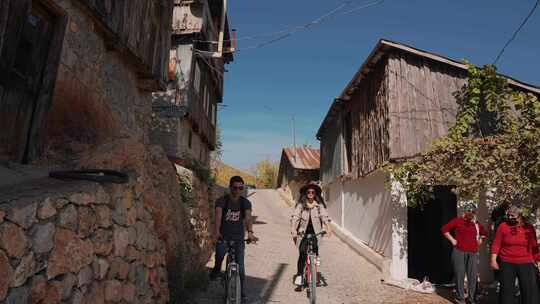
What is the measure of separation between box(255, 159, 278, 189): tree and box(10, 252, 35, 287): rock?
54.6 metres

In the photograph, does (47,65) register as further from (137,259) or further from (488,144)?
(488,144)

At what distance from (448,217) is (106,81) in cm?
1022

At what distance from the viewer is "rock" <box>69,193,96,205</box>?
3.22 meters

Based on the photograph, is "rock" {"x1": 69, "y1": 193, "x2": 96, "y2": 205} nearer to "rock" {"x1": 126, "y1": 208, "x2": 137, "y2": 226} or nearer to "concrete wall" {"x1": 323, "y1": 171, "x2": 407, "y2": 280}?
"rock" {"x1": 126, "y1": 208, "x2": 137, "y2": 226}

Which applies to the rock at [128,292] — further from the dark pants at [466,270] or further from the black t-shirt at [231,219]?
the dark pants at [466,270]

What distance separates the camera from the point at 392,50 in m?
10.6

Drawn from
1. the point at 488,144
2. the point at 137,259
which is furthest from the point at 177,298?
the point at 488,144

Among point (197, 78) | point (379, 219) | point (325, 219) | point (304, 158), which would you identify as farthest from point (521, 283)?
point (304, 158)

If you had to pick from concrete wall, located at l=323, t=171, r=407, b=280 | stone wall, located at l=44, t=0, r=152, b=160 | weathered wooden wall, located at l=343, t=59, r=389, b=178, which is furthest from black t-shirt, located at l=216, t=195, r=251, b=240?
weathered wooden wall, located at l=343, t=59, r=389, b=178

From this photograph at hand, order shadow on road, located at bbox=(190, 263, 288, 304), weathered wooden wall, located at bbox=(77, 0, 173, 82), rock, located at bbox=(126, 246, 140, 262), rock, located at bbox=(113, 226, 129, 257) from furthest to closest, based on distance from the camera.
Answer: weathered wooden wall, located at bbox=(77, 0, 173, 82), shadow on road, located at bbox=(190, 263, 288, 304), rock, located at bbox=(126, 246, 140, 262), rock, located at bbox=(113, 226, 129, 257)

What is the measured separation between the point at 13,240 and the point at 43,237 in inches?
12.7

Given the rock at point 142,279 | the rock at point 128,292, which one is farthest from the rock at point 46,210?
the rock at point 142,279

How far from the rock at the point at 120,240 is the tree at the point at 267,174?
53075 mm

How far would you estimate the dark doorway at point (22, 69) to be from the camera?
4668mm
